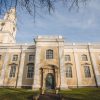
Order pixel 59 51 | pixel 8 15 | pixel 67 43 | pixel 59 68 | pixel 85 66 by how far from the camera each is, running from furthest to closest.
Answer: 1. pixel 67 43
2. pixel 85 66
3. pixel 59 51
4. pixel 59 68
5. pixel 8 15

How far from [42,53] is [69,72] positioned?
240 inches

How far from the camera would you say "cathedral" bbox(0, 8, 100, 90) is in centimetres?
2527

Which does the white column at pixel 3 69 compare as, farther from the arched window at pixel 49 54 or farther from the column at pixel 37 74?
the arched window at pixel 49 54

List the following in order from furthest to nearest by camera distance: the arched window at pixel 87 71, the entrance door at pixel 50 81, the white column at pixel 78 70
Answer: the arched window at pixel 87 71
the white column at pixel 78 70
the entrance door at pixel 50 81

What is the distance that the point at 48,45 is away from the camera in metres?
28.0

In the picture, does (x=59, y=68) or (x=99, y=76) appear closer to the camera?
(x=59, y=68)

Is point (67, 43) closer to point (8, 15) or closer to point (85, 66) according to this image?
point (85, 66)

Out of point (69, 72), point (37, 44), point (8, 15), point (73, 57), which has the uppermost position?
point (37, 44)

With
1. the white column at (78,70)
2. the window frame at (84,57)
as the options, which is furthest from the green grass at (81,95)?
the window frame at (84,57)

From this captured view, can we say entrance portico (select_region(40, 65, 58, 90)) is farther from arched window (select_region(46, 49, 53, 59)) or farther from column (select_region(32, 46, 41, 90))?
arched window (select_region(46, 49, 53, 59))

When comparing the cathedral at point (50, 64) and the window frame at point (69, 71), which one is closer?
the cathedral at point (50, 64)

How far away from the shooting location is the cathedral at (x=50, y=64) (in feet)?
82.9

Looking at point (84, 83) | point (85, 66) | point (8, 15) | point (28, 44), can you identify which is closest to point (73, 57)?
point (85, 66)

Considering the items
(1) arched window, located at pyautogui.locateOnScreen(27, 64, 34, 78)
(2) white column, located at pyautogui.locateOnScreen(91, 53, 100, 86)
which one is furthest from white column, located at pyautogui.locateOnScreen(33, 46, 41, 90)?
(2) white column, located at pyautogui.locateOnScreen(91, 53, 100, 86)
